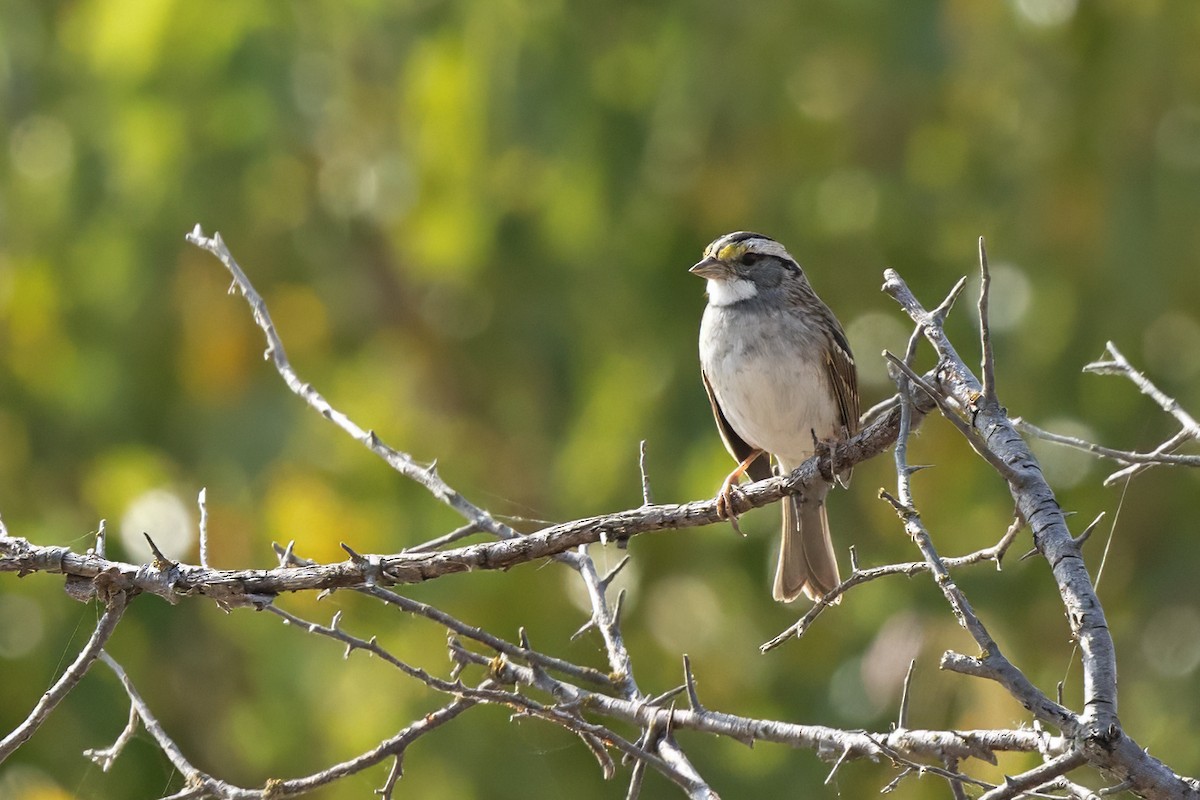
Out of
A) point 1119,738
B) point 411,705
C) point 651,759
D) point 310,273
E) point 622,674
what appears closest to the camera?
point 1119,738

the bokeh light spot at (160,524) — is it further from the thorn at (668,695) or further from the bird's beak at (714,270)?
the thorn at (668,695)

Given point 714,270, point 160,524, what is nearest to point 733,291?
point 714,270

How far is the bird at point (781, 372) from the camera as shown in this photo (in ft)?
16.4

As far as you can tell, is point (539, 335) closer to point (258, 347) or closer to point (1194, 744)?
point (258, 347)

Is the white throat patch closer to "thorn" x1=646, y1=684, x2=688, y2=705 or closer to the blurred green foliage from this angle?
the blurred green foliage

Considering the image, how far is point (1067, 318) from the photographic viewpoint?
638cm

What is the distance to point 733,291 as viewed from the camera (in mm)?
5195

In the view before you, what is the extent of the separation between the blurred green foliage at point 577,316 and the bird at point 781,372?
0.83 m

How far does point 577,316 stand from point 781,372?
232cm

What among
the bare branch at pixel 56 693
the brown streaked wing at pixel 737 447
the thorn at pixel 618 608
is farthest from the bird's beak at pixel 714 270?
the bare branch at pixel 56 693

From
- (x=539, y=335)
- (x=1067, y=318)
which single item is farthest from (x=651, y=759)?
(x=539, y=335)

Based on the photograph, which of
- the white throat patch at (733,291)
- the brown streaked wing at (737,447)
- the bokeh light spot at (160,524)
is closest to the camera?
the white throat patch at (733,291)

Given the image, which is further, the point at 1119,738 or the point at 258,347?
the point at 258,347

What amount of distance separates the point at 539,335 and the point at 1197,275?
3.13 meters
